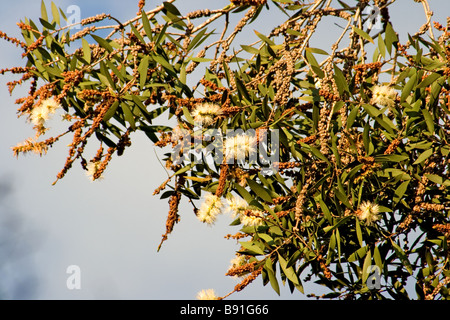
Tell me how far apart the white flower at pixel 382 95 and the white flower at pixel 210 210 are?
24.0 inches

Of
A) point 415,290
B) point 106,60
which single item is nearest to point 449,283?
point 415,290

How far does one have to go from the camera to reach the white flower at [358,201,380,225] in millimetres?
1818

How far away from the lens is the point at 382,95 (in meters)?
1.93

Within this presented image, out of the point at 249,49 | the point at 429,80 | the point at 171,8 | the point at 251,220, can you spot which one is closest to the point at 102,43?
the point at 171,8

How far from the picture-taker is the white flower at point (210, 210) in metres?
1.94

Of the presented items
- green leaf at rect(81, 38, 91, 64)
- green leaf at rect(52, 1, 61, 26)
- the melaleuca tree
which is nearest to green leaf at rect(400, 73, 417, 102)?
the melaleuca tree

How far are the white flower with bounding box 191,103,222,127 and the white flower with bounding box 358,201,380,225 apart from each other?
0.54 metres

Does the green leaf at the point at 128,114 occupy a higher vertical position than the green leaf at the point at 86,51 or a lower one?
lower

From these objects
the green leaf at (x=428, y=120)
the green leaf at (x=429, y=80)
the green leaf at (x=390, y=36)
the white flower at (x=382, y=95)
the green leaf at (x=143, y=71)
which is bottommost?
the green leaf at (x=428, y=120)

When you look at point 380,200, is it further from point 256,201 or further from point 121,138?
point 121,138

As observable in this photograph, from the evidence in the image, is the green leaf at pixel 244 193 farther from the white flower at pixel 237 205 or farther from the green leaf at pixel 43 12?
the green leaf at pixel 43 12

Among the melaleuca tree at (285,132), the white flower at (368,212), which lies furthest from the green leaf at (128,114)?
the white flower at (368,212)

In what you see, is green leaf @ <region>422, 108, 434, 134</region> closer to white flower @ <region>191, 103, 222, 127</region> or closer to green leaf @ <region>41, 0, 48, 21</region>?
white flower @ <region>191, 103, 222, 127</region>

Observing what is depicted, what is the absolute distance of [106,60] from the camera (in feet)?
6.48
